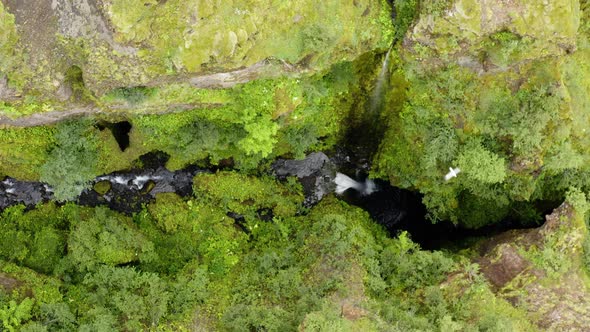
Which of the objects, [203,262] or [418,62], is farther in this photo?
[203,262]

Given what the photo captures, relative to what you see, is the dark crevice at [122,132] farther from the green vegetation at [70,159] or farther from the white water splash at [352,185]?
the white water splash at [352,185]

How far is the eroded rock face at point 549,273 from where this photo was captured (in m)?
17.1

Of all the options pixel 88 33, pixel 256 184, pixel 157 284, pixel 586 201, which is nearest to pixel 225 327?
pixel 157 284

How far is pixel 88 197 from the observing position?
21766 millimetres

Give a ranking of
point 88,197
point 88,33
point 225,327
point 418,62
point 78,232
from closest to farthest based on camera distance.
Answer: point 88,33 < point 418,62 < point 225,327 < point 78,232 < point 88,197

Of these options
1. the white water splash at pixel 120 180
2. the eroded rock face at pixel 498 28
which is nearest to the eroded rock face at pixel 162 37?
the eroded rock face at pixel 498 28

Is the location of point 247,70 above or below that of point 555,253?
above

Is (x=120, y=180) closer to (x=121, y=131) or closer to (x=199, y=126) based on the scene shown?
(x=121, y=131)

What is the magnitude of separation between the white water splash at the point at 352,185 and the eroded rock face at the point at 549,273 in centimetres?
Answer: 670

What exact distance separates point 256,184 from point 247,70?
784cm

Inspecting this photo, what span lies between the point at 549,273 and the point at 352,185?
9.45m

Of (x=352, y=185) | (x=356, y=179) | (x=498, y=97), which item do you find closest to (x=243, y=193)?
(x=352, y=185)

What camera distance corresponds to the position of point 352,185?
2336 cm

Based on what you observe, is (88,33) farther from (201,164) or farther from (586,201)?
(586,201)
